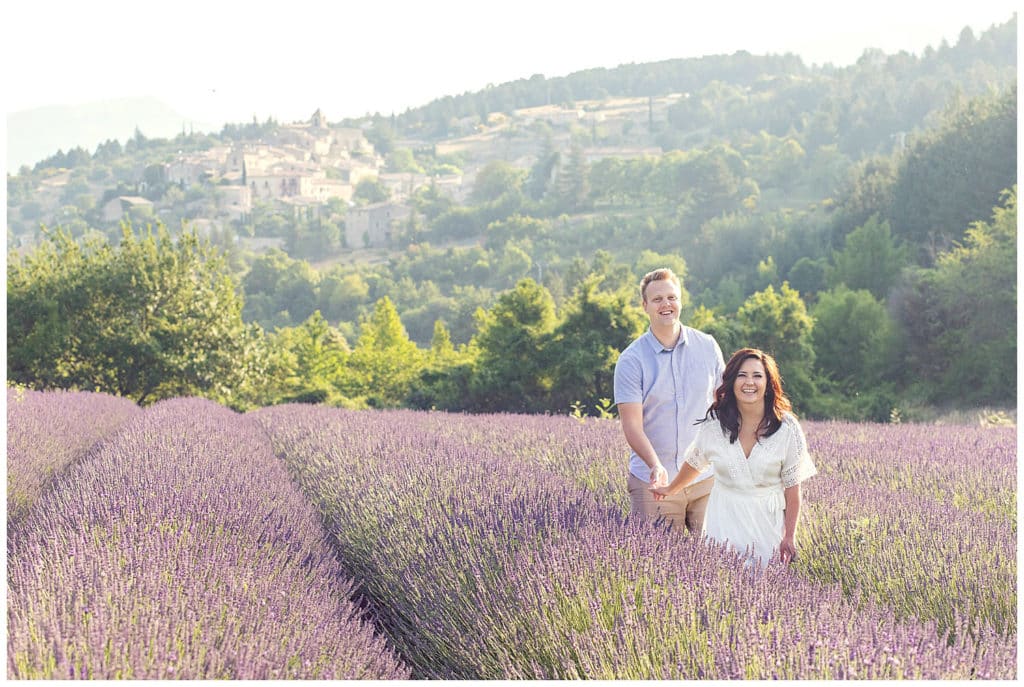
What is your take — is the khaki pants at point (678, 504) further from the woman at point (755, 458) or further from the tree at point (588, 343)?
the tree at point (588, 343)

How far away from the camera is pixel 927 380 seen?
20.5 metres

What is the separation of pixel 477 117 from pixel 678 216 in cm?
9639

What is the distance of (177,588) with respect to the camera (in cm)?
230

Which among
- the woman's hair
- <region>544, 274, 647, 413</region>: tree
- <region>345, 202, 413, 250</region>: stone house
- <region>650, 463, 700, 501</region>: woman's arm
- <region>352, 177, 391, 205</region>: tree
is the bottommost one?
<region>345, 202, 413, 250</region>: stone house

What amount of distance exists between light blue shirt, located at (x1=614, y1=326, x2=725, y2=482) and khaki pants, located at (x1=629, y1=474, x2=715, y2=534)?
0.04 m

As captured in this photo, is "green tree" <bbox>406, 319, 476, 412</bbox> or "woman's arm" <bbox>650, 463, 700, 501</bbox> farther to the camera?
"green tree" <bbox>406, 319, 476, 412</bbox>

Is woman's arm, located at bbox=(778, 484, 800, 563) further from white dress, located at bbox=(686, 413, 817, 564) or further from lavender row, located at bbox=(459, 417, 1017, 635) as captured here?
lavender row, located at bbox=(459, 417, 1017, 635)

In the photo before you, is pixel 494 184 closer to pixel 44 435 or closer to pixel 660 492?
pixel 44 435

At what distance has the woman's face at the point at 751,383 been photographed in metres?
2.88

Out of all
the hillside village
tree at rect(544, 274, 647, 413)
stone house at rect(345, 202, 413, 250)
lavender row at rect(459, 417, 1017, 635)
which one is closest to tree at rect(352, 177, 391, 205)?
the hillside village

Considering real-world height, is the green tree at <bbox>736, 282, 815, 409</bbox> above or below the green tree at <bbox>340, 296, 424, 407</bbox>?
above

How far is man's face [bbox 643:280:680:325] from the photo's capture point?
10.0 feet

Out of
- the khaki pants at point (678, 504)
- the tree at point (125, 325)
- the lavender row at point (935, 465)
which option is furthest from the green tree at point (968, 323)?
the khaki pants at point (678, 504)

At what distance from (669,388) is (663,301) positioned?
28cm
